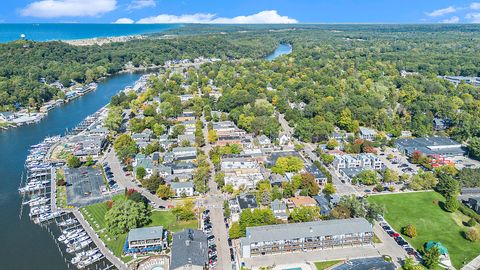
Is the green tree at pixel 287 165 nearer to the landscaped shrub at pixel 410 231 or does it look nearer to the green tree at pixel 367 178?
the green tree at pixel 367 178

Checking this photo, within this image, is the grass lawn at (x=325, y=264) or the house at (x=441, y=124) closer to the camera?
the grass lawn at (x=325, y=264)

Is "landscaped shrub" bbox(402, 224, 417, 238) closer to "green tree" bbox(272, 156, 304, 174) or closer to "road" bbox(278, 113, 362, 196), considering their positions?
"road" bbox(278, 113, 362, 196)

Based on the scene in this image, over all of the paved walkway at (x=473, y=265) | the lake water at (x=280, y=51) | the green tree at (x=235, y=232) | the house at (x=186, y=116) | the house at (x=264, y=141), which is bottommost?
the paved walkway at (x=473, y=265)

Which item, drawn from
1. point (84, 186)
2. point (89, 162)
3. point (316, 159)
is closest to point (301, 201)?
point (316, 159)

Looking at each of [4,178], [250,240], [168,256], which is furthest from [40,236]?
[250,240]

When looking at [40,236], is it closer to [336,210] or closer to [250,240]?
[250,240]

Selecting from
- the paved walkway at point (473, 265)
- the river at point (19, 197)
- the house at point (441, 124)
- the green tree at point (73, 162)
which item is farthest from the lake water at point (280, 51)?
the paved walkway at point (473, 265)

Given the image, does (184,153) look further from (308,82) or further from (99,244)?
(308,82)

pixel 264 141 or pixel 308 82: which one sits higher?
pixel 308 82
